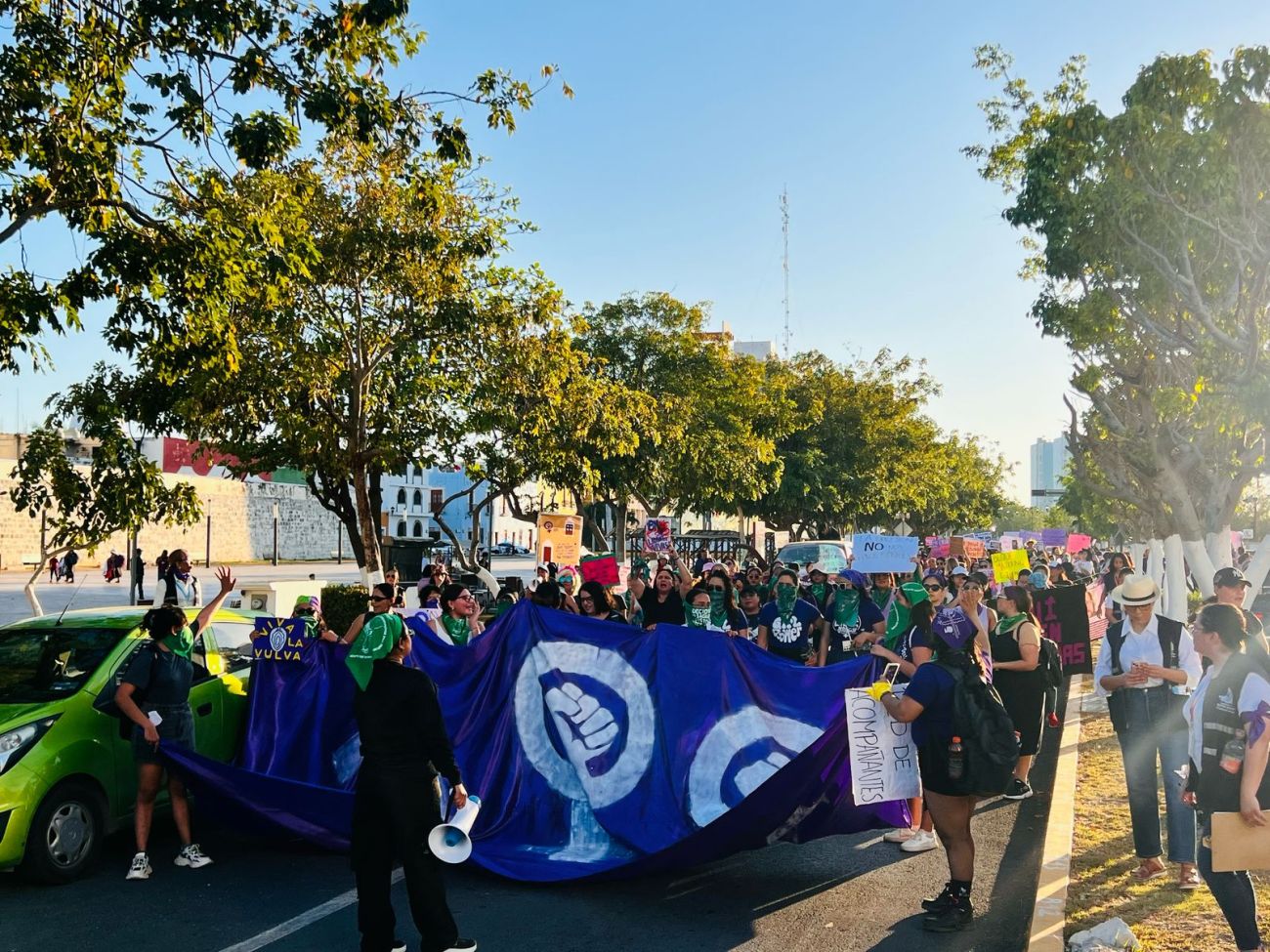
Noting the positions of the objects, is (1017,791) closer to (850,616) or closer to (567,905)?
(850,616)

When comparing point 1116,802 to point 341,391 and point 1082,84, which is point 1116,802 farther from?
point 341,391

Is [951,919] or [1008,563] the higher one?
[1008,563]

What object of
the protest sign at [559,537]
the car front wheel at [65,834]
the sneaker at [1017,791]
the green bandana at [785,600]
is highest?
the protest sign at [559,537]

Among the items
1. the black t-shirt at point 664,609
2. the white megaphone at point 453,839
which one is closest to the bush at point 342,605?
the black t-shirt at point 664,609

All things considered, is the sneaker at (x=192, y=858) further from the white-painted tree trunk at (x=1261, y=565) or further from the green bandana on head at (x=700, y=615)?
the white-painted tree trunk at (x=1261, y=565)

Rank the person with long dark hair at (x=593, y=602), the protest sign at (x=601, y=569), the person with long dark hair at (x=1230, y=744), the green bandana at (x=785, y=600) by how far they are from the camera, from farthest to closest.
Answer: the protest sign at (x=601, y=569), the person with long dark hair at (x=593, y=602), the green bandana at (x=785, y=600), the person with long dark hair at (x=1230, y=744)

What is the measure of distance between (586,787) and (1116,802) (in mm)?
4394

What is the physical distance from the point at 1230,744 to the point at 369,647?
3940 millimetres

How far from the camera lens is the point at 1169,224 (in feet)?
46.5

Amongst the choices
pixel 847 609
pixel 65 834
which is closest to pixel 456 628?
pixel 65 834

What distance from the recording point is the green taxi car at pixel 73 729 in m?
6.44

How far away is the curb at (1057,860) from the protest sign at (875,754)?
94 centimetres

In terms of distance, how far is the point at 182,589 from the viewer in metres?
17.5

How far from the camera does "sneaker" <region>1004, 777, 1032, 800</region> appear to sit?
9.04 metres
